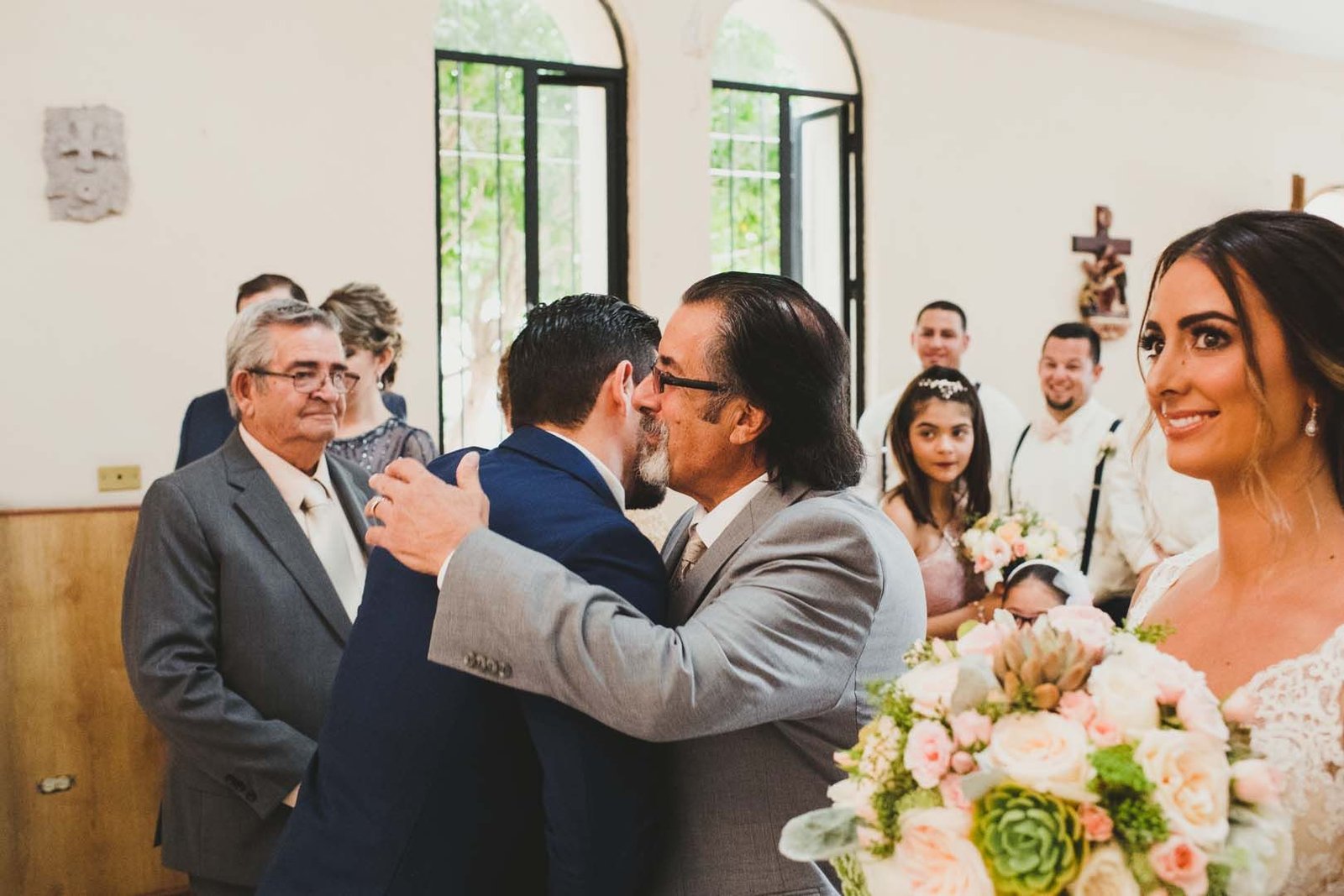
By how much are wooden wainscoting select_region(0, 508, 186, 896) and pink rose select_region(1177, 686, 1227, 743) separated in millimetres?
4293

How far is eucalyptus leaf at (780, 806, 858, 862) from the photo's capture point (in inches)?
49.2

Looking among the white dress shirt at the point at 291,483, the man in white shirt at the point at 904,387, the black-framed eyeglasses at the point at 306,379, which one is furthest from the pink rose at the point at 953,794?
the man in white shirt at the point at 904,387

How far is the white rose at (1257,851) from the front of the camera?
1.09m

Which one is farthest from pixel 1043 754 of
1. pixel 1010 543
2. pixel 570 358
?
pixel 1010 543

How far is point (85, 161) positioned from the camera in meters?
4.80

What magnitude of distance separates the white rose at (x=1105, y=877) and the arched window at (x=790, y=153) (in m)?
5.68

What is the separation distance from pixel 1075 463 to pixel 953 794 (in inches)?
173

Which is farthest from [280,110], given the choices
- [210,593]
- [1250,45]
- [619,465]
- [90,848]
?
[1250,45]

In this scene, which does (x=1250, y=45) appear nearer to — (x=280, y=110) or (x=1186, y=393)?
(x=280, y=110)

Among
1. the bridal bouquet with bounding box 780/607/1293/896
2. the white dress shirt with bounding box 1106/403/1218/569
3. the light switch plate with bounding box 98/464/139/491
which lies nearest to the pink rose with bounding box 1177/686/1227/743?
the bridal bouquet with bounding box 780/607/1293/896

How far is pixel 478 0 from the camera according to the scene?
604 cm

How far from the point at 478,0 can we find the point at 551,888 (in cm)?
524

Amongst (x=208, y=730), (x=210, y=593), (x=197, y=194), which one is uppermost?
(x=197, y=194)

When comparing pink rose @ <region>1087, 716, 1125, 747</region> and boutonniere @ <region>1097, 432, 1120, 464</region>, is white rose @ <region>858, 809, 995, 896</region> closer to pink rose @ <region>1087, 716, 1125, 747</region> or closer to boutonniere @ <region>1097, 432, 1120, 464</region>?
pink rose @ <region>1087, 716, 1125, 747</region>
